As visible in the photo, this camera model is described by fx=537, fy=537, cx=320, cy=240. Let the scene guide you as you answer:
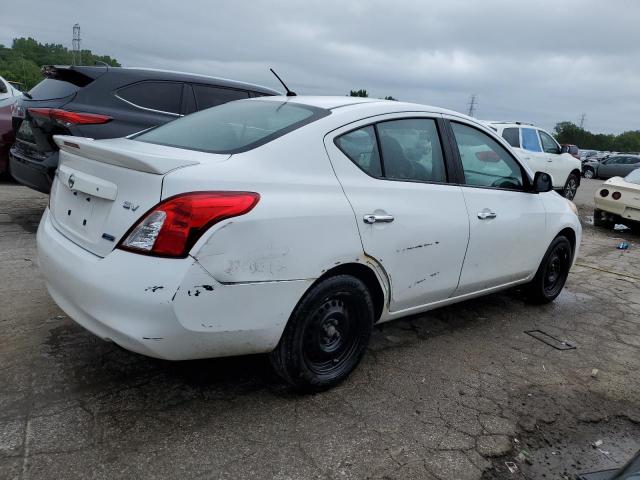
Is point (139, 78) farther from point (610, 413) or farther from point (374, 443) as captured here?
point (610, 413)

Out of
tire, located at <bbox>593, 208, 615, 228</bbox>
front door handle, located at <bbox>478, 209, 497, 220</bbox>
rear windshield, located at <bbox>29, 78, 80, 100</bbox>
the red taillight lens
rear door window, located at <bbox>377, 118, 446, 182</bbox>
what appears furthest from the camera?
tire, located at <bbox>593, 208, 615, 228</bbox>

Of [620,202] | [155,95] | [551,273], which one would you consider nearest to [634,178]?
[620,202]

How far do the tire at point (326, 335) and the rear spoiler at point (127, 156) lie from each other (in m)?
0.89

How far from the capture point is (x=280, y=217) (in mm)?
2463

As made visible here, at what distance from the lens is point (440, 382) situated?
320cm

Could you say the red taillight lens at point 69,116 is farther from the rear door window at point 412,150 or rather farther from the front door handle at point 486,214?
the front door handle at point 486,214

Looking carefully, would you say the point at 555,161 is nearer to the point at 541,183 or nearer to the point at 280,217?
the point at 541,183

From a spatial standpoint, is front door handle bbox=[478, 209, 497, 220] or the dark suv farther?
the dark suv

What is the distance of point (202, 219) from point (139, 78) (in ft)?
13.7

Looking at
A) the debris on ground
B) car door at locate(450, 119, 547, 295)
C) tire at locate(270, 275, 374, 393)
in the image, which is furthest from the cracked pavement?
car door at locate(450, 119, 547, 295)

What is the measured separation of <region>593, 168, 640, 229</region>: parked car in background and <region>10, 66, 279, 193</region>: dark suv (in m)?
7.42

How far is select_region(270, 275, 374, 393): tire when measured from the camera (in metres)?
2.65

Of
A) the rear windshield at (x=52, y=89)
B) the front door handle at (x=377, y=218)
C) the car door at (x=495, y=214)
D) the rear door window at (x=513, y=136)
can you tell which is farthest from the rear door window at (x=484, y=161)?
the rear door window at (x=513, y=136)

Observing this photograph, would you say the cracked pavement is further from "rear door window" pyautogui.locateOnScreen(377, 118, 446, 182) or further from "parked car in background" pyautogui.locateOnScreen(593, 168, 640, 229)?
"parked car in background" pyautogui.locateOnScreen(593, 168, 640, 229)
